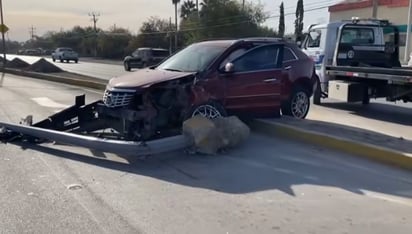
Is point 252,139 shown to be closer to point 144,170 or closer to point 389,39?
point 144,170

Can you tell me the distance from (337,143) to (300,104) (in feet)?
9.54

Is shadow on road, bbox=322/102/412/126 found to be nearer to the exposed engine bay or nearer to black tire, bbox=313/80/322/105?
black tire, bbox=313/80/322/105

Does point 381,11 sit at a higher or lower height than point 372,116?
higher

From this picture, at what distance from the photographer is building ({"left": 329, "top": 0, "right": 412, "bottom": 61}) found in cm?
4572

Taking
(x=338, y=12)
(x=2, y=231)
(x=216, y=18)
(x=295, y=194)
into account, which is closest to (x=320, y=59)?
(x=295, y=194)

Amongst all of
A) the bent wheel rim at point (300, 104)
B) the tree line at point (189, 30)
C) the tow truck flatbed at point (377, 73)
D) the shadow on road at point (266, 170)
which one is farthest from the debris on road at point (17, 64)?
the shadow on road at point (266, 170)

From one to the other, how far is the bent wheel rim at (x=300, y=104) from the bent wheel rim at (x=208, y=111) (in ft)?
8.16

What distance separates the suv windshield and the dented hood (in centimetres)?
42

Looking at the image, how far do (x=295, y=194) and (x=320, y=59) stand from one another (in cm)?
957

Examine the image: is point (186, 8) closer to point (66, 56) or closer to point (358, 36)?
point (66, 56)

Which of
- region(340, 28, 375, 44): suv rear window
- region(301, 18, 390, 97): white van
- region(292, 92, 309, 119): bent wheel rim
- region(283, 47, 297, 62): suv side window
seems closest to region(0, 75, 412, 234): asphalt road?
region(292, 92, 309, 119): bent wheel rim

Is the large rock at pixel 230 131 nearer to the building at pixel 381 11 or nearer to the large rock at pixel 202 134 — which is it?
the large rock at pixel 202 134

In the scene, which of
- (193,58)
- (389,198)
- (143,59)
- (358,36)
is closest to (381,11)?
(143,59)

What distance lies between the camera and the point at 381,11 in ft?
161
